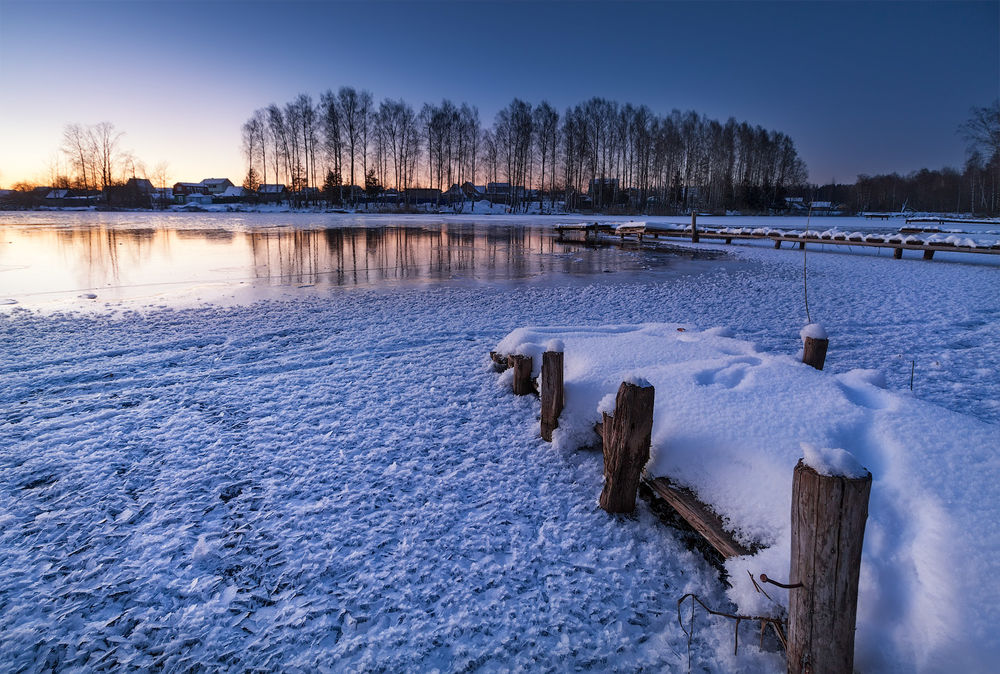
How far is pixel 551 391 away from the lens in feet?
14.2

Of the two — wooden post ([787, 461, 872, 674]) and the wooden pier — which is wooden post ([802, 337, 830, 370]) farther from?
the wooden pier

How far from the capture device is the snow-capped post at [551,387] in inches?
166

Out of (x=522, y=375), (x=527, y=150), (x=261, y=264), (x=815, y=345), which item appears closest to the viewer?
(x=815, y=345)

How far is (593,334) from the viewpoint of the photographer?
609 centimetres

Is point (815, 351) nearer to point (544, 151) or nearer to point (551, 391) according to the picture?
point (551, 391)

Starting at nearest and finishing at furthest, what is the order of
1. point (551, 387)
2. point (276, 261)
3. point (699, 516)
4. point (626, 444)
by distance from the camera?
1. point (699, 516)
2. point (626, 444)
3. point (551, 387)
4. point (276, 261)

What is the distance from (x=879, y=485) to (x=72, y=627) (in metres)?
4.11

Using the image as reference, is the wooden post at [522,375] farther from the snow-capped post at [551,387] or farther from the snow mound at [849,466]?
the snow-capped post at [551,387]

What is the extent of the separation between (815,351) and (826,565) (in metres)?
3.11

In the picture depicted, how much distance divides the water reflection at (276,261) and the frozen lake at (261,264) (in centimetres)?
3

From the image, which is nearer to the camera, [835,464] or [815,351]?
[835,464]

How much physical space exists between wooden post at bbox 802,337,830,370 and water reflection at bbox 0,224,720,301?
30.3ft

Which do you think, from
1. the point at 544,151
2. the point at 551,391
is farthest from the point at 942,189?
the point at 551,391

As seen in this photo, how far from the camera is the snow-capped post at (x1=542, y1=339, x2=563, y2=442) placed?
4.22 meters
